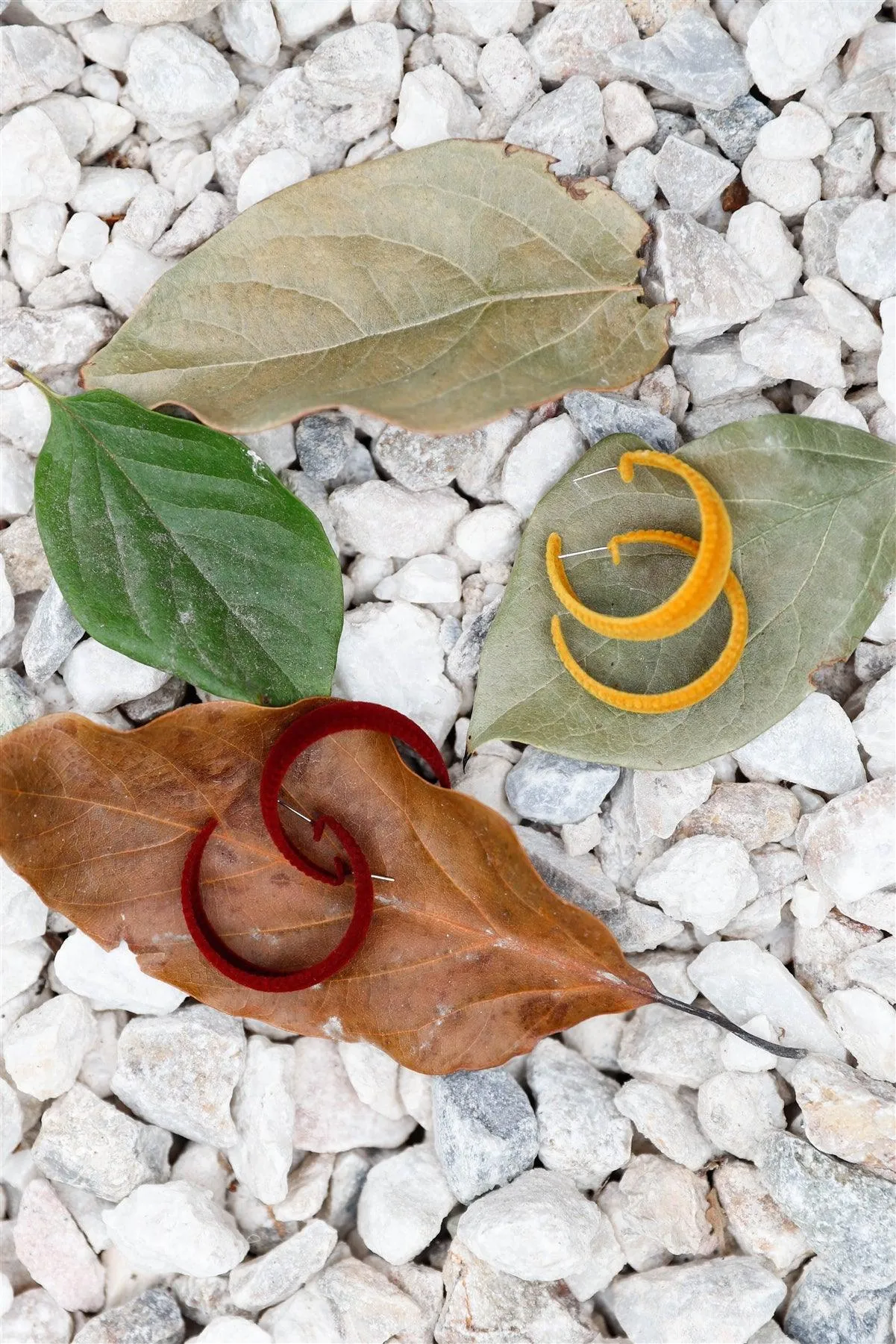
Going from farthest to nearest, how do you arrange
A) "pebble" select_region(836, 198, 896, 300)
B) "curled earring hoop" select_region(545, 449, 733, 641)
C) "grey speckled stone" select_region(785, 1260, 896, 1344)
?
"pebble" select_region(836, 198, 896, 300) < "grey speckled stone" select_region(785, 1260, 896, 1344) < "curled earring hoop" select_region(545, 449, 733, 641)

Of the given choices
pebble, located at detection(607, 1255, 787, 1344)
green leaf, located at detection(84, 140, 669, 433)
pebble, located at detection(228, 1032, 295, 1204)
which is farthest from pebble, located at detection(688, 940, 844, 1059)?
green leaf, located at detection(84, 140, 669, 433)

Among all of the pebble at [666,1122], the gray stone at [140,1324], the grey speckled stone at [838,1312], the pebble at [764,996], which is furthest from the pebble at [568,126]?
the gray stone at [140,1324]

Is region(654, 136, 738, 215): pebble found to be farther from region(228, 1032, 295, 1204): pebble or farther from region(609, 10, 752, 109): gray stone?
region(228, 1032, 295, 1204): pebble

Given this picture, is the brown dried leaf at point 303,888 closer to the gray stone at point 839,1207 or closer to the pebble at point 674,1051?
the pebble at point 674,1051

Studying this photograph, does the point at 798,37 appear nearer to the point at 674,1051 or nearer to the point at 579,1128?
the point at 674,1051

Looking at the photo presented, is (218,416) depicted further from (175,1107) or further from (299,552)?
(175,1107)

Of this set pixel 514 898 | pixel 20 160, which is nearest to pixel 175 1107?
pixel 514 898

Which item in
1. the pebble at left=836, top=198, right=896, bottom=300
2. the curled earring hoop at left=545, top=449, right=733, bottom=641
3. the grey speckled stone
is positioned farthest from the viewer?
the pebble at left=836, top=198, right=896, bottom=300
